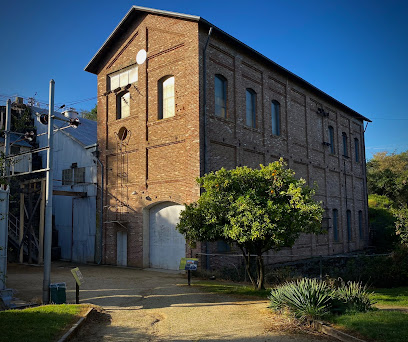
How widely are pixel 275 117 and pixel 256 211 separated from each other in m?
12.9

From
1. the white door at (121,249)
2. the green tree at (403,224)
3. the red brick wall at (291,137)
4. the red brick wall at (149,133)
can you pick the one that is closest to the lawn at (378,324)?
the red brick wall at (291,137)

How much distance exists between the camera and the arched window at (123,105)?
20.8 m

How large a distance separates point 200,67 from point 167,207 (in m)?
6.63

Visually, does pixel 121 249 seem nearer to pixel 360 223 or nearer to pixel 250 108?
pixel 250 108

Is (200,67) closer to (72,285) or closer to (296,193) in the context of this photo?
(296,193)

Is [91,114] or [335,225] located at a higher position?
[91,114]

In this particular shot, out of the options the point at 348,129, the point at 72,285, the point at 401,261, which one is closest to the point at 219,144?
the point at 72,285

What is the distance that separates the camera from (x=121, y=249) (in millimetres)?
20141

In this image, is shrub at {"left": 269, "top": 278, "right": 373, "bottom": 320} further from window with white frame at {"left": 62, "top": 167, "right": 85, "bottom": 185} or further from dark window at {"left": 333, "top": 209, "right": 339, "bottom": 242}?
dark window at {"left": 333, "top": 209, "right": 339, "bottom": 242}

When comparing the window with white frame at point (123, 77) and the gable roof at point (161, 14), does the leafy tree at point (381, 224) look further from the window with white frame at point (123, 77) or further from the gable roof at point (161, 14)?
the window with white frame at point (123, 77)

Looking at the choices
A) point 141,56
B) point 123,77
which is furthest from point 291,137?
point 123,77

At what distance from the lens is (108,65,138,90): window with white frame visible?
2058 cm

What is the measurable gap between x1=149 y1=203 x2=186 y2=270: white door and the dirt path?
2330 mm

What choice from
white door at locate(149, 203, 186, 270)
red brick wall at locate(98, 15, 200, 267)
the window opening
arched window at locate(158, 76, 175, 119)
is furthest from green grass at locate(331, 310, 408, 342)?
the window opening
